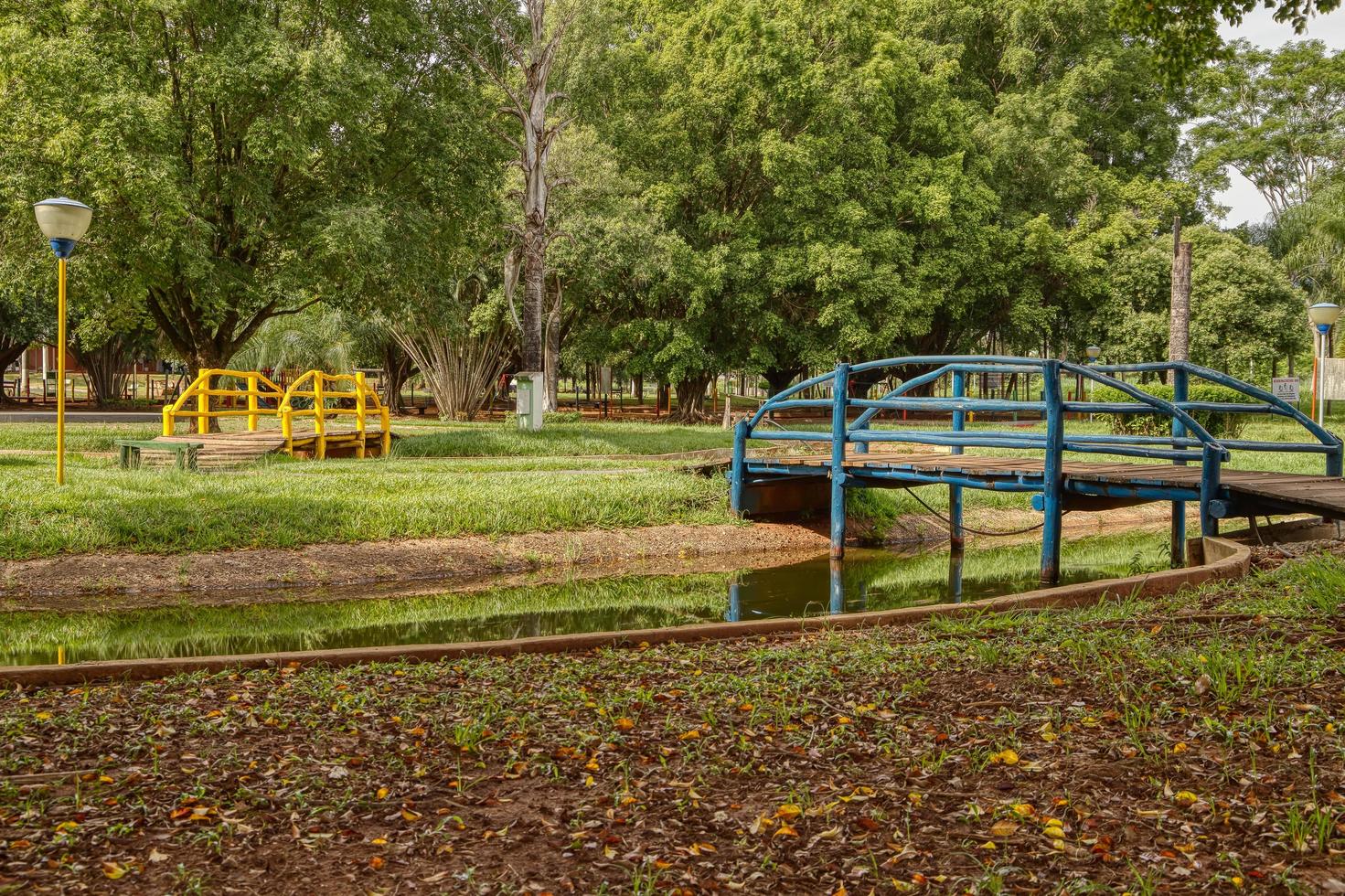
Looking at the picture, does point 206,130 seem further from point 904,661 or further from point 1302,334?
point 1302,334

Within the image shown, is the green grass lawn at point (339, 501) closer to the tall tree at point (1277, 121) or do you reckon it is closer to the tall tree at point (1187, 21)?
the tall tree at point (1187, 21)

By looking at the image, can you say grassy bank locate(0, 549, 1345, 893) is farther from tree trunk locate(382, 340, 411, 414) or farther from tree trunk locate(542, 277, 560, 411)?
tree trunk locate(382, 340, 411, 414)

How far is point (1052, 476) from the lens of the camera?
11430 millimetres

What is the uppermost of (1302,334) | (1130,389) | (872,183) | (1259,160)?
(1259,160)

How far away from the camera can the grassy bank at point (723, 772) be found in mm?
3484

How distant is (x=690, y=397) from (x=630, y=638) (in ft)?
94.0

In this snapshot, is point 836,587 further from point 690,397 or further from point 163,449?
point 690,397

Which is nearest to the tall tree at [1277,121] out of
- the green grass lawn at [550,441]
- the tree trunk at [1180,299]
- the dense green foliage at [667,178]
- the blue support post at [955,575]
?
the dense green foliage at [667,178]

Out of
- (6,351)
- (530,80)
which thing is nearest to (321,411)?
(530,80)

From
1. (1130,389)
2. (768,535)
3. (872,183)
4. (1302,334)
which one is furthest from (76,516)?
(1302,334)

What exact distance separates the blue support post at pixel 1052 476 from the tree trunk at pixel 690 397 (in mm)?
23400

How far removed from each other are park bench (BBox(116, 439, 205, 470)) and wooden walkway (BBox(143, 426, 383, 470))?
17 cm

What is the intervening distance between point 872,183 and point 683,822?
33166 millimetres

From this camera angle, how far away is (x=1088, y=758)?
4.29m
